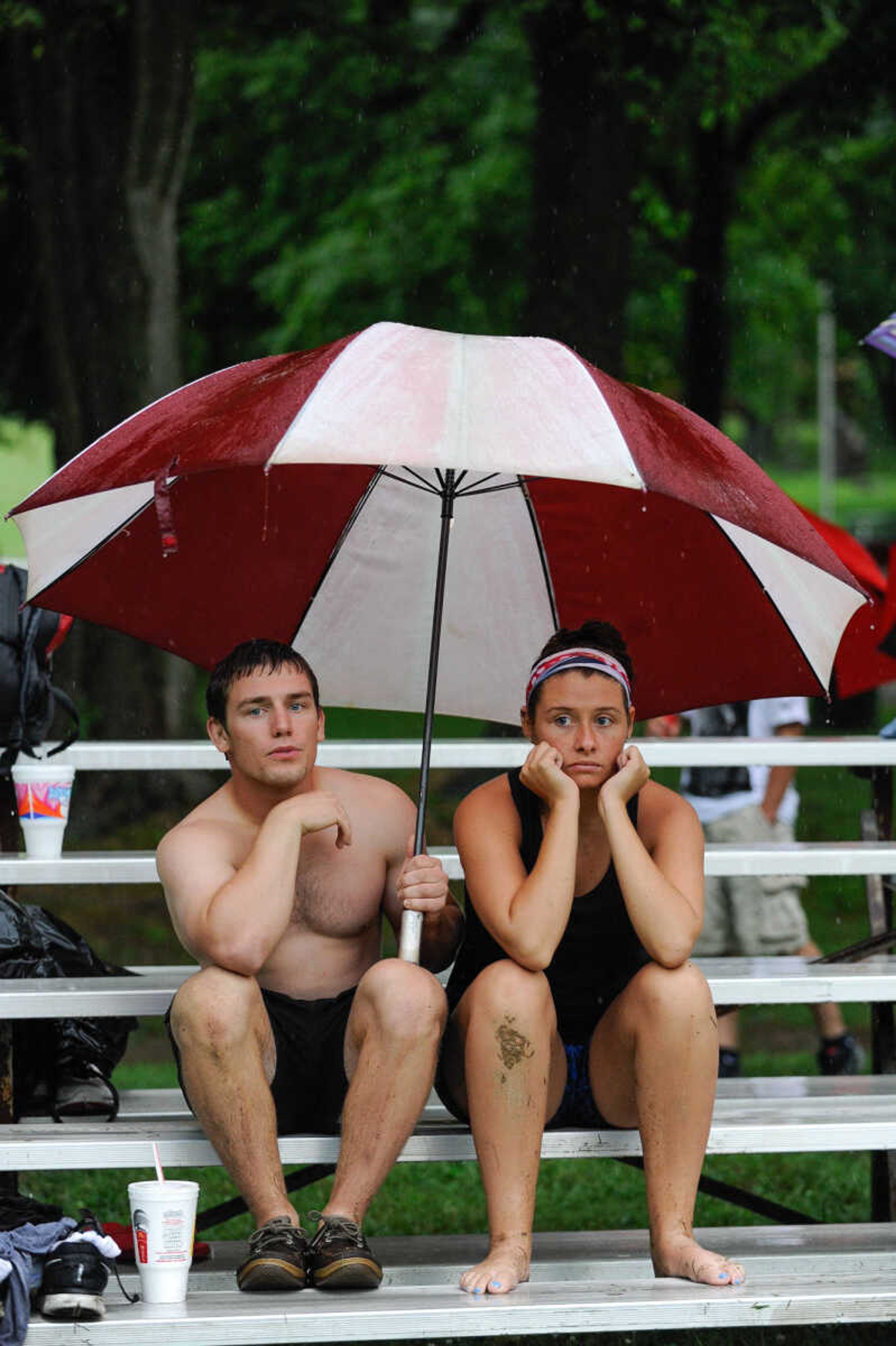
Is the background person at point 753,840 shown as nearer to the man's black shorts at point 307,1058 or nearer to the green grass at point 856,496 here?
the man's black shorts at point 307,1058

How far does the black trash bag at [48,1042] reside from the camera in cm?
485

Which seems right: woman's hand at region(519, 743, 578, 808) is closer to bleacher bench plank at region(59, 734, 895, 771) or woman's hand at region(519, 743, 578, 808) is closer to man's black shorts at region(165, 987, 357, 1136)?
man's black shorts at region(165, 987, 357, 1136)

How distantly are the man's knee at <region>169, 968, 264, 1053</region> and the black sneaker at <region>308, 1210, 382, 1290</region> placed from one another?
43cm

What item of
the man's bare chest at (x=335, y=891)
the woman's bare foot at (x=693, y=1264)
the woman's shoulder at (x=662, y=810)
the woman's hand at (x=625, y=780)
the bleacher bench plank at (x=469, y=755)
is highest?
the bleacher bench plank at (x=469, y=755)

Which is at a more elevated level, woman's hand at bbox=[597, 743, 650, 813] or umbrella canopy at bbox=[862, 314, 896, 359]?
umbrella canopy at bbox=[862, 314, 896, 359]

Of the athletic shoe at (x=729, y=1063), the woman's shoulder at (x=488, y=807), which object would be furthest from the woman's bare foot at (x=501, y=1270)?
the athletic shoe at (x=729, y=1063)

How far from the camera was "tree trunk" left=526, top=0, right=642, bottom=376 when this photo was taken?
1199cm

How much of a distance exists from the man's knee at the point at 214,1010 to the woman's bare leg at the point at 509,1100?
0.47 m

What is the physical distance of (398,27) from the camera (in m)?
16.2

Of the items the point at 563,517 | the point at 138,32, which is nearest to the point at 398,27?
the point at 138,32

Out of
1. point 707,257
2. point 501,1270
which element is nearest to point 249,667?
point 501,1270

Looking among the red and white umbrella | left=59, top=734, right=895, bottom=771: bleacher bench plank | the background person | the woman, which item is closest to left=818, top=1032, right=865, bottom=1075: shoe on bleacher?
the background person

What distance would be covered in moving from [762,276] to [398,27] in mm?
6692

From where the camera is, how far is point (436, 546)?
16.8 feet
